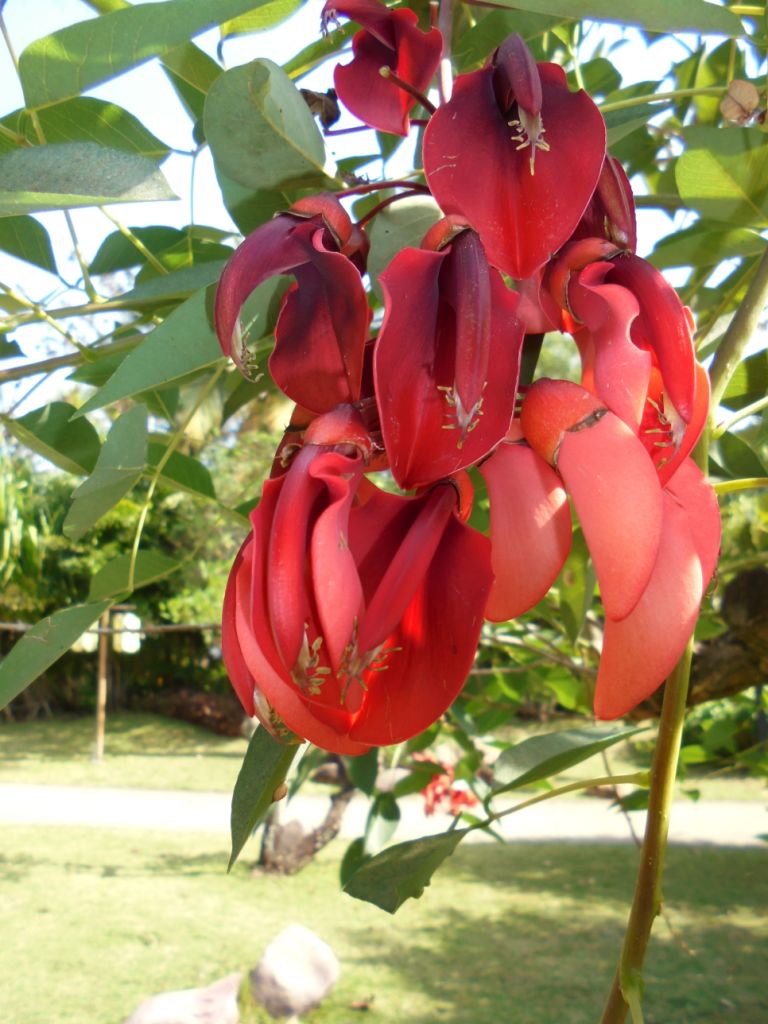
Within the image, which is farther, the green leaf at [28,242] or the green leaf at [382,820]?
the green leaf at [382,820]

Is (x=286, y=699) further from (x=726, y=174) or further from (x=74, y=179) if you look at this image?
(x=726, y=174)

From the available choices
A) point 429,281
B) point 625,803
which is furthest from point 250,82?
point 625,803

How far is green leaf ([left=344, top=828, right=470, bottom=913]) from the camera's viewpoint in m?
0.33

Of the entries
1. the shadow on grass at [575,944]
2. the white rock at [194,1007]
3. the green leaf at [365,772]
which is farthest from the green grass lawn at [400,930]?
the green leaf at [365,772]

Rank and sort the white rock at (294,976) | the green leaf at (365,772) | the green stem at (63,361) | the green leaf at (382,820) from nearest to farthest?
the green stem at (63,361)
the green leaf at (365,772)
the green leaf at (382,820)
the white rock at (294,976)

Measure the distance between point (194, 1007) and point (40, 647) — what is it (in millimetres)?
1803

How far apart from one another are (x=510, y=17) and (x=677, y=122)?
0.28 m

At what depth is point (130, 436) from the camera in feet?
0.86

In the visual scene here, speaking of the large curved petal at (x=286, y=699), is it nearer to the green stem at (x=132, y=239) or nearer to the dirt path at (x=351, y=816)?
the green stem at (x=132, y=239)

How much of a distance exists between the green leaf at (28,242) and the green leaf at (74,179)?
191 mm

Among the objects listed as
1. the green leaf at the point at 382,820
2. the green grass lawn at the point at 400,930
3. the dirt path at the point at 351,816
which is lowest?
the green grass lawn at the point at 400,930

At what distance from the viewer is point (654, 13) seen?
19cm

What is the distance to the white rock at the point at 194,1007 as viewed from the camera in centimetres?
180

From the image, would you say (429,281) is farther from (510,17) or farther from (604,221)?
(510,17)
